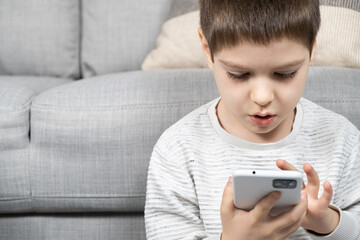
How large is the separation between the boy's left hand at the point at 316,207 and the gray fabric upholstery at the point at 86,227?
516 mm

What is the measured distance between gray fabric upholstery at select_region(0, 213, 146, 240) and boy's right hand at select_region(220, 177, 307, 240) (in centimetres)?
47

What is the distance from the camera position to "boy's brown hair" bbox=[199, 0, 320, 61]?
0.88m

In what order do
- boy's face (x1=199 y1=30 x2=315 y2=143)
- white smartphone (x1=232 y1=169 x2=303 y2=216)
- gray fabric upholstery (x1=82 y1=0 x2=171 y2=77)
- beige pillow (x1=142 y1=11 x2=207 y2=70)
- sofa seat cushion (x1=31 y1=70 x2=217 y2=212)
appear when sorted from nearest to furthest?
1. white smartphone (x1=232 y1=169 x2=303 y2=216)
2. boy's face (x1=199 y1=30 x2=315 y2=143)
3. sofa seat cushion (x1=31 y1=70 x2=217 y2=212)
4. beige pillow (x1=142 y1=11 x2=207 y2=70)
5. gray fabric upholstery (x1=82 y1=0 x2=171 y2=77)

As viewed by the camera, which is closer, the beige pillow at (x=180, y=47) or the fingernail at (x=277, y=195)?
the fingernail at (x=277, y=195)

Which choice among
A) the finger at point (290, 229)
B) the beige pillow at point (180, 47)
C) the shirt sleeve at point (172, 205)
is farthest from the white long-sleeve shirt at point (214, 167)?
the beige pillow at point (180, 47)

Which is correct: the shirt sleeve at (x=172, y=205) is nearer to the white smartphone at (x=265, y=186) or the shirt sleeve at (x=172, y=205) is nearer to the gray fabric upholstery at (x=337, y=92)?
the white smartphone at (x=265, y=186)

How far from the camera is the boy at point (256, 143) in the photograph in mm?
878

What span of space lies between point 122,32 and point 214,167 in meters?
1.00

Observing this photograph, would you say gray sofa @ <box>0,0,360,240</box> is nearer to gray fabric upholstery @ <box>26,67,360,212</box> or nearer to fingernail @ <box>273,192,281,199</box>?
gray fabric upholstery @ <box>26,67,360,212</box>

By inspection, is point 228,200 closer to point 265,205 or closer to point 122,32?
point 265,205

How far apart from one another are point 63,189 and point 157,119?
287mm

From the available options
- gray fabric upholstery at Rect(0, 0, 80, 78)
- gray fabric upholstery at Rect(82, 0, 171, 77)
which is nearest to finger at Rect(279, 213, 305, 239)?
gray fabric upholstery at Rect(82, 0, 171, 77)

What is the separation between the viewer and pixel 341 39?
1437 millimetres

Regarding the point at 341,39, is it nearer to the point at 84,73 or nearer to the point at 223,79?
the point at 223,79
